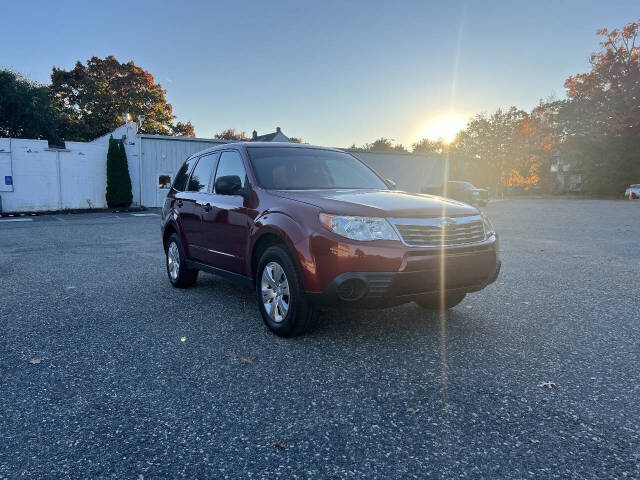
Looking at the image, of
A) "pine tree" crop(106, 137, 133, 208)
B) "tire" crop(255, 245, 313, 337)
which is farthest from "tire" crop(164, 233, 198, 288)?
"pine tree" crop(106, 137, 133, 208)

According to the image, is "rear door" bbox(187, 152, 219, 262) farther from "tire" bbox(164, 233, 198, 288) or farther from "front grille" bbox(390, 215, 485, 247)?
"front grille" bbox(390, 215, 485, 247)

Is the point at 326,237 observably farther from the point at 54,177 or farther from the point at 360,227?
the point at 54,177

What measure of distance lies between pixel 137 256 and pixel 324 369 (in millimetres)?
6941

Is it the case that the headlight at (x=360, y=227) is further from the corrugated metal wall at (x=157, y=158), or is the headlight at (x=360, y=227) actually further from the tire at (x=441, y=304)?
the corrugated metal wall at (x=157, y=158)

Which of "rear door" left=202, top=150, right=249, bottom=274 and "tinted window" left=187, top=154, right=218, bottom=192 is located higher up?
"tinted window" left=187, top=154, right=218, bottom=192

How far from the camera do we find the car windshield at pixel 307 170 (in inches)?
187

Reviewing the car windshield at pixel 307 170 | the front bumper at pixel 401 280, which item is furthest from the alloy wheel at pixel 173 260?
the front bumper at pixel 401 280

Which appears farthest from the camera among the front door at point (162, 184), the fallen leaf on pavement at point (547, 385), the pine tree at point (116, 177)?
the front door at point (162, 184)

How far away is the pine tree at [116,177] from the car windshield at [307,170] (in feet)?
72.0

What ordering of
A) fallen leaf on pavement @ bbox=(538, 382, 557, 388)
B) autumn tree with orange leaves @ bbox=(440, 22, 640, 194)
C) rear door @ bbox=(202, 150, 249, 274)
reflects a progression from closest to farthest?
1. fallen leaf on pavement @ bbox=(538, 382, 557, 388)
2. rear door @ bbox=(202, 150, 249, 274)
3. autumn tree with orange leaves @ bbox=(440, 22, 640, 194)

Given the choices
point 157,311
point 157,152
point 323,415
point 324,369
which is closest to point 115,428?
point 323,415

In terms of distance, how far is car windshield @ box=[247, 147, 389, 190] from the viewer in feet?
15.6

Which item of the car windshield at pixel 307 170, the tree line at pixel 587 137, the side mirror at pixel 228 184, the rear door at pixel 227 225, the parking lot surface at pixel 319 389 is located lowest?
the parking lot surface at pixel 319 389

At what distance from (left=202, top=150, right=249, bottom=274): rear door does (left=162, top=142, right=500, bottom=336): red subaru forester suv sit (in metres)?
0.01
